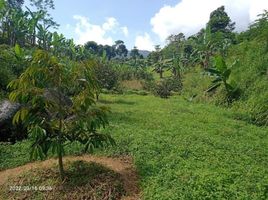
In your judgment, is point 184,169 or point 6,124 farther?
point 6,124

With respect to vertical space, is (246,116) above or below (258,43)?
below

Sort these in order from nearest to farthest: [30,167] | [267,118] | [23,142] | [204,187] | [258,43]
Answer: [204,187], [30,167], [23,142], [267,118], [258,43]

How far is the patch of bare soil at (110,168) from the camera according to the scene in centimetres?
686

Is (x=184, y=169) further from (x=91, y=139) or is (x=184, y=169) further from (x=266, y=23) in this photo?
(x=266, y=23)

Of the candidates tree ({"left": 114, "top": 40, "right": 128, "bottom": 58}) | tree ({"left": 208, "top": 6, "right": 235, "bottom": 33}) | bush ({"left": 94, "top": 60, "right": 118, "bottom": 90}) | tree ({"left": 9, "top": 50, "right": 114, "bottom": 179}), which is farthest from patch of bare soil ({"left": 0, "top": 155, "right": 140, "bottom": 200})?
tree ({"left": 114, "top": 40, "right": 128, "bottom": 58})

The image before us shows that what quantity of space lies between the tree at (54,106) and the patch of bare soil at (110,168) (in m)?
0.84

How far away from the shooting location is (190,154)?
825 centimetres

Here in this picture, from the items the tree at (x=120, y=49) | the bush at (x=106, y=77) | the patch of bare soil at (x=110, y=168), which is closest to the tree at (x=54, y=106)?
the patch of bare soil at (x=110, y=168)

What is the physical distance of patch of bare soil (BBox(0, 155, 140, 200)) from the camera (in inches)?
270

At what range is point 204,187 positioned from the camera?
636 centimetres

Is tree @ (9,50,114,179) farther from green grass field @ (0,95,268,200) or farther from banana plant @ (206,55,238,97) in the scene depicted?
banana plant @ (206,55,238,97)

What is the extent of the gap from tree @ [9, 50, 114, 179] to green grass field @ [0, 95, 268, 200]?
143 cm

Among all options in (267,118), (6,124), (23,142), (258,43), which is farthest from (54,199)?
(258,43)

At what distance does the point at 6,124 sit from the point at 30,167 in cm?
288
